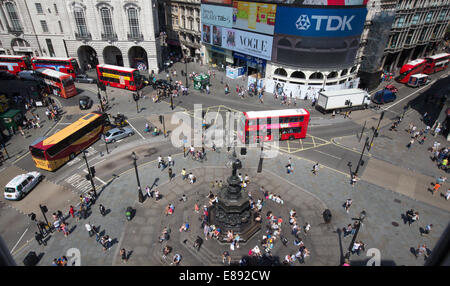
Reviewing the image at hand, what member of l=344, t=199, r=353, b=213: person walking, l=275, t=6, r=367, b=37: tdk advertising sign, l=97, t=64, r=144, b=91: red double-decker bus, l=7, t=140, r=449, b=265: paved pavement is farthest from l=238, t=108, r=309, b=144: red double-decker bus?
l=97, t=64, r=144, b=91: red double-decker bus

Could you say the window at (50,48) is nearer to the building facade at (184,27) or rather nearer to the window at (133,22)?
the window at (133,22)

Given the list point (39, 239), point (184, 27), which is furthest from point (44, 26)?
point (39, 239)

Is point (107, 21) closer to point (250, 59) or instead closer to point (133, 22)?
point (133, 22)

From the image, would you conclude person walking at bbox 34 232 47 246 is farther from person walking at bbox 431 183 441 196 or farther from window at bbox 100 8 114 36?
window at bbox 100 8 114 36

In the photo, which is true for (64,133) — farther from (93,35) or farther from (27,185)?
(93,35)

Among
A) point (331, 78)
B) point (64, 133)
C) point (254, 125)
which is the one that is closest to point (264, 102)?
point (331, 78)

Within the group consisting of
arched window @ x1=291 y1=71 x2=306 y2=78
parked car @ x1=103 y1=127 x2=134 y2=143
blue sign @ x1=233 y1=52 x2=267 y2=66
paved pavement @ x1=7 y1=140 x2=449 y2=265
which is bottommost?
paved pavement @ x1=7 y1=140 x2=449 y2=265

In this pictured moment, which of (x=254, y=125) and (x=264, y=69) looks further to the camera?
(x=264, y=69)


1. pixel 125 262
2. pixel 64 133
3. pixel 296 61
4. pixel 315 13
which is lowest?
pixel 125 262
